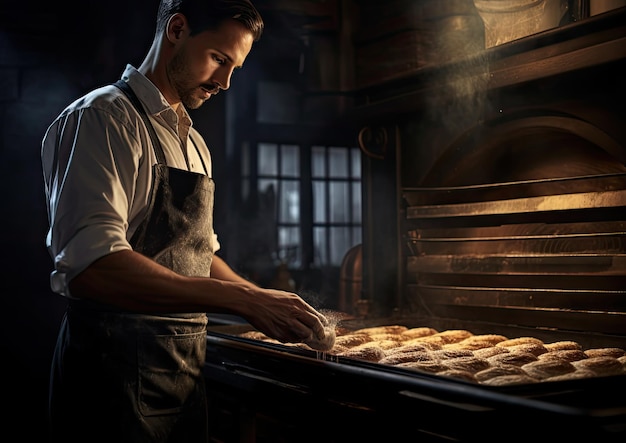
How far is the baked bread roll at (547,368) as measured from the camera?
2486mm

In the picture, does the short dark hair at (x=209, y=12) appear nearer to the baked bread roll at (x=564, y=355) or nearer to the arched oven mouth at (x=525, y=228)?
the arched oven mouth at (x=525, y=228)

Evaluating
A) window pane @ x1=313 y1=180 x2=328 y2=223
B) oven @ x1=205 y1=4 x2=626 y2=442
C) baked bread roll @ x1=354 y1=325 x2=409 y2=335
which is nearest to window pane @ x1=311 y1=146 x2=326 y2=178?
window pane @ x1=313 y1=180 x2=328 y2=223

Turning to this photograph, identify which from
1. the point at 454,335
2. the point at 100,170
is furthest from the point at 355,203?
the point at 100,170

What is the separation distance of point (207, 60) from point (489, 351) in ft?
5.31

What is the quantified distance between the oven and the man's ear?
4.12ft

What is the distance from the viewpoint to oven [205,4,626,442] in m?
2.05

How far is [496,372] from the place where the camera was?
8.05ft

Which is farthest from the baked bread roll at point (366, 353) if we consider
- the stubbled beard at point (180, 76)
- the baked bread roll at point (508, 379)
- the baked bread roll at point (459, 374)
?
the stubbled beard at point (180, 76)

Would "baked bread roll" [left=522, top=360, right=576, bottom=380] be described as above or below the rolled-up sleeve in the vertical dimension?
below

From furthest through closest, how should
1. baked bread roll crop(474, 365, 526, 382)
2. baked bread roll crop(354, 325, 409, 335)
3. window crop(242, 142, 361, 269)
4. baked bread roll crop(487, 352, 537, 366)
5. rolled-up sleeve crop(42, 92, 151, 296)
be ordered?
window crop(242, 142, 361, 269) < baked bread roll crop(354, 325, 409, 335) < baked bread roll crop(487, 352, 537, 366) < baked bread roll crop(474, 365, 526, 382) < rolled-up sleeve crop(42, 92, 151, 296)

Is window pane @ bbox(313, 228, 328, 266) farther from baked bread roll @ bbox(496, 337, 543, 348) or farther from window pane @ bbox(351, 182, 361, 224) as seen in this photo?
baked bread roll @ bbox(496, 337, 543, 348)

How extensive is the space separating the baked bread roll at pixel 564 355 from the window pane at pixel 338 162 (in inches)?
254

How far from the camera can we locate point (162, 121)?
269 cm

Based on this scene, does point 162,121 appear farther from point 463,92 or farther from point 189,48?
point 463,92
